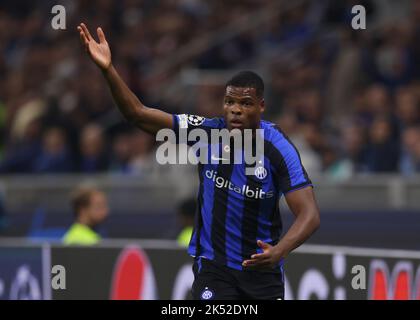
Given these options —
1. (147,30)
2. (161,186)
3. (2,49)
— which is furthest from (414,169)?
(2,49)

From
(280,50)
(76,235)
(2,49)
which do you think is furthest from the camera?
(2,49)

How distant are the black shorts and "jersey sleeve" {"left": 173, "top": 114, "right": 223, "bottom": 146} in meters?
0.79

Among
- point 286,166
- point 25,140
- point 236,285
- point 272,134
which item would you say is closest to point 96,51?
point 272,134

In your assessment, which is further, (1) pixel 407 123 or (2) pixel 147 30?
(2) pixel 147 30

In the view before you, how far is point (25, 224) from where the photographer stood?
14.0m

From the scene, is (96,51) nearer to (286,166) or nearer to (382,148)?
(286,166)

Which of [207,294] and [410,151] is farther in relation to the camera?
[410,151]

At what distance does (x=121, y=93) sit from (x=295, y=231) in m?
1.32

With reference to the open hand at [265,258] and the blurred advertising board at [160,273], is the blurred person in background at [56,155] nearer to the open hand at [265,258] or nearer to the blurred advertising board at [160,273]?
the blurred advertising board at [160,273]

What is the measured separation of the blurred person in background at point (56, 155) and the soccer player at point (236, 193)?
7.57 metres

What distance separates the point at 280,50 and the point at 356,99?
8.91 feet

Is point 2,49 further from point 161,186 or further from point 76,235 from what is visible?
point 76,235

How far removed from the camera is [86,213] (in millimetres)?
10156
